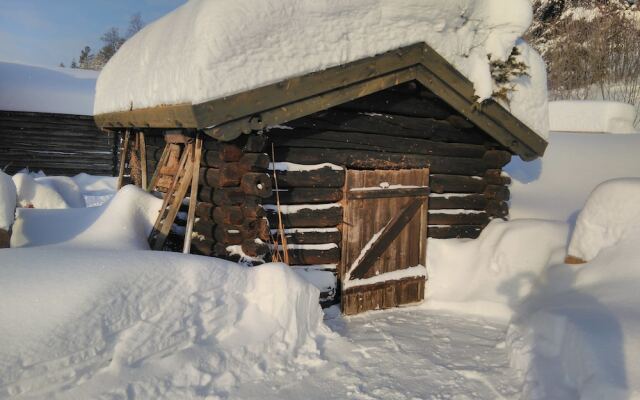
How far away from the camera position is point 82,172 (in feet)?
59.9

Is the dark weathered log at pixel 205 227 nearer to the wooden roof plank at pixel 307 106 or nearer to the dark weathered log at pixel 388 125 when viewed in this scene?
the wooden roof plank at pixel 307 106

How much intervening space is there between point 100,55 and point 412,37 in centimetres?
5305

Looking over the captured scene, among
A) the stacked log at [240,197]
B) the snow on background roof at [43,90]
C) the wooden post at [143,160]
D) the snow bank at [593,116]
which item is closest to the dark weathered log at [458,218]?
the stacked log at [240,197]

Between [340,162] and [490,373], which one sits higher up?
[340,162]

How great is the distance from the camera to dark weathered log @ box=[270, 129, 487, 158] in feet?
18.2

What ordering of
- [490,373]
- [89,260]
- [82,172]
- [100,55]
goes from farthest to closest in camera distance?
[100,55] → [82,172] → [490,373] → [89,260]

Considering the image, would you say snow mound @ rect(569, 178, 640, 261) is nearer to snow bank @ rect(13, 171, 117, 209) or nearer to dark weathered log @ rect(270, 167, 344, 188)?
dark weathered log @ rect(270, 167, 344, 188)

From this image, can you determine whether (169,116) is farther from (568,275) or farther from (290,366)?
(568,275)

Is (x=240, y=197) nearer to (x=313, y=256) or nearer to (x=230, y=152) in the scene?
(x=230, y=152)

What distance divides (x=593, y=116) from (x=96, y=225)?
494 inches

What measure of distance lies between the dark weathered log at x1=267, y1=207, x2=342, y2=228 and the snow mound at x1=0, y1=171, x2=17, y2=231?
2751 mm

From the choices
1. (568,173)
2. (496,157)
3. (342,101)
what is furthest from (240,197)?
(568,173)

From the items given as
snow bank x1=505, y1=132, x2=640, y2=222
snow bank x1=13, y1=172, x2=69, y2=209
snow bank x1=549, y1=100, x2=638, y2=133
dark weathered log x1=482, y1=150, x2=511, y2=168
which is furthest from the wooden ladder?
snow bank x1=549, y1=100, x2=638, y2=133

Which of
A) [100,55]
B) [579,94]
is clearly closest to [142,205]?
[579,94]
